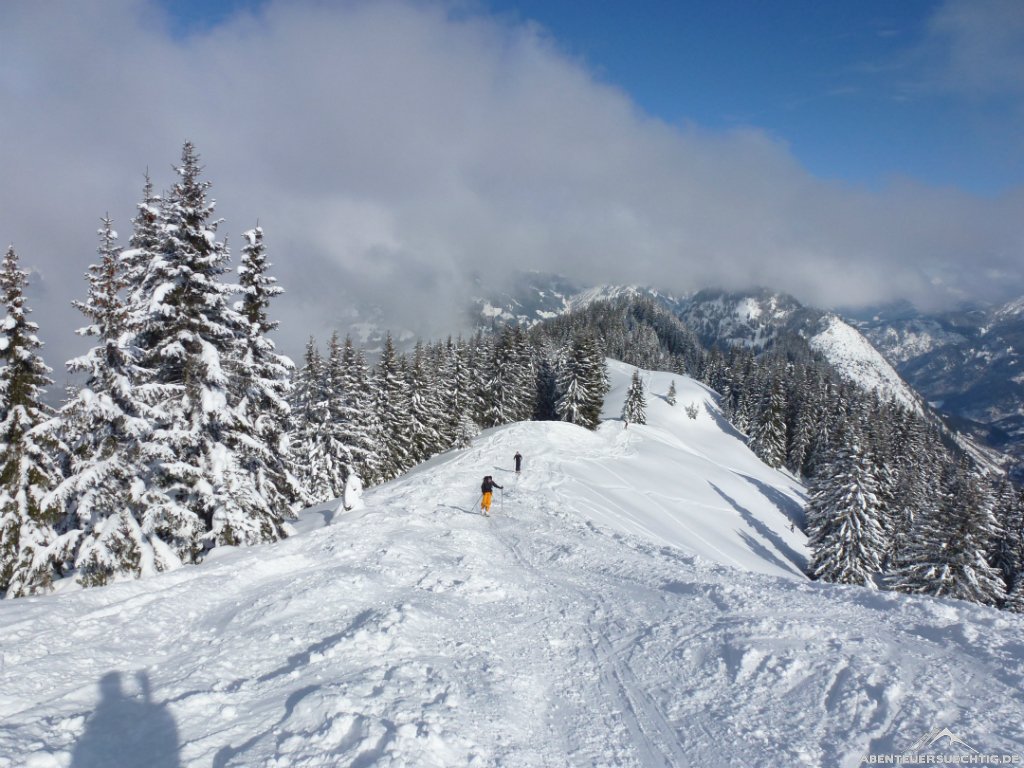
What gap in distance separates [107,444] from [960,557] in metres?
41.3

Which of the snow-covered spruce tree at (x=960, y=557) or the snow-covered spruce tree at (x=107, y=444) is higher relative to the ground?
the snow-covered spruce tree at (x=107, y=444)

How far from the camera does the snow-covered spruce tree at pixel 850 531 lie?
36062 millimetres

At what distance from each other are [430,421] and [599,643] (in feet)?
134

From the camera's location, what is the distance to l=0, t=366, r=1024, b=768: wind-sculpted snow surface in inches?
253

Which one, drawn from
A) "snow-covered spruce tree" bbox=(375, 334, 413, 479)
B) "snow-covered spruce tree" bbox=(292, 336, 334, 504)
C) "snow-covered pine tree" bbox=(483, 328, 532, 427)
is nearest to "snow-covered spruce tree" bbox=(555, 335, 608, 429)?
"snow-covered pine tree" bbox=(483, 328, 532, 427)

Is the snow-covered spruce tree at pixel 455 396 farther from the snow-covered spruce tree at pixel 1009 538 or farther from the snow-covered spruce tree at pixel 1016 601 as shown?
the snow-covered spruce tree at pixel 1009 538

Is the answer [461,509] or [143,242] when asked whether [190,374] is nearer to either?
[143,242]

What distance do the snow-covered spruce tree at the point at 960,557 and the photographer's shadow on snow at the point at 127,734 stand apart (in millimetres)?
36189

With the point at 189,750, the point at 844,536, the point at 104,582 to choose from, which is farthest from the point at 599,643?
the point at 844,536

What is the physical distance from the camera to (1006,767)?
5.79 m

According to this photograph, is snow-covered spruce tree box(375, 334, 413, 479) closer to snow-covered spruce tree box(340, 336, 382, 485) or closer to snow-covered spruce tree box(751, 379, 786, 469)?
snow-covered spruce tree box(340, 336, 382, 485)

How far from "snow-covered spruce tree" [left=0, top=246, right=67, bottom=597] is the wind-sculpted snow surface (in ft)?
14.7

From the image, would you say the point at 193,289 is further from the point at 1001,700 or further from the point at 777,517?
the point at 777,517

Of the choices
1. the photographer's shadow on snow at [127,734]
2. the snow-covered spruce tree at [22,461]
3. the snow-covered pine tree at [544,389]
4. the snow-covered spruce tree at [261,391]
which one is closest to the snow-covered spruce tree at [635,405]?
the snow-covered pine tree at [544,389]
